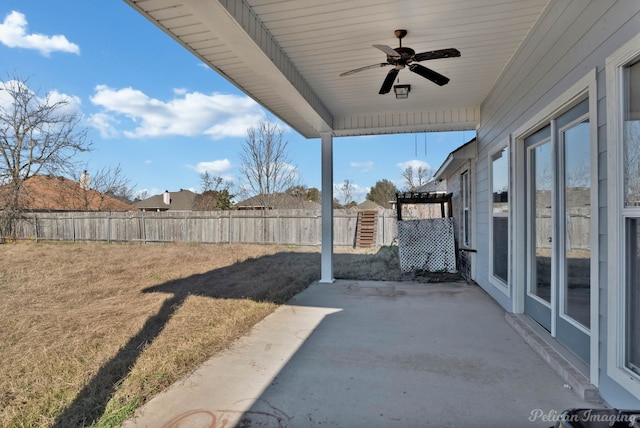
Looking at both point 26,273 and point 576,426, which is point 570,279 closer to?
point 576,426

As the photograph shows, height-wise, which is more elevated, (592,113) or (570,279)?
(592,113)

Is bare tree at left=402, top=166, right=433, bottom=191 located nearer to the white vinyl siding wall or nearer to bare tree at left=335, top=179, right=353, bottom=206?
bare tree at left=335, top=179, right=353, bottom=206

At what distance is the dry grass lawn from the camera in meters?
2.24

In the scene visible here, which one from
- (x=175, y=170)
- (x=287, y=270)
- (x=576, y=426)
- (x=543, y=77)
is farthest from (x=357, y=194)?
(x=576, y=426)

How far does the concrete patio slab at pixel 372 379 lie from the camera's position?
6.41 feet

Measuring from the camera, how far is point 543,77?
2.96 meters

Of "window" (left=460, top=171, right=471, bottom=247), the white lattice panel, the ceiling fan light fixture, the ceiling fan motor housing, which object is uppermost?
the ceiling fan light fixture

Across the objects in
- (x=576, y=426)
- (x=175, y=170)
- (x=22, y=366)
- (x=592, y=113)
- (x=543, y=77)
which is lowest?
(x=22, y=366)

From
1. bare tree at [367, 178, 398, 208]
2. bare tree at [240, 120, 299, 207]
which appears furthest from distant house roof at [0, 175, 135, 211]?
bare tree at [367, 178, 398, 208]

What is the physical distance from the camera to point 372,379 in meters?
2.42

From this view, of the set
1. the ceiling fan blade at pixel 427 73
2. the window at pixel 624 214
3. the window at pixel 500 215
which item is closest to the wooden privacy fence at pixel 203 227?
the window at pixel 500 215

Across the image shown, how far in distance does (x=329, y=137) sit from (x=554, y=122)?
3.84m

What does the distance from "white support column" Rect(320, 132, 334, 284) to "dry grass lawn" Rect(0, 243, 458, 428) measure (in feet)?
1.57

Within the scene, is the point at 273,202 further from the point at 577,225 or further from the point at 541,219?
the point at 577,225
